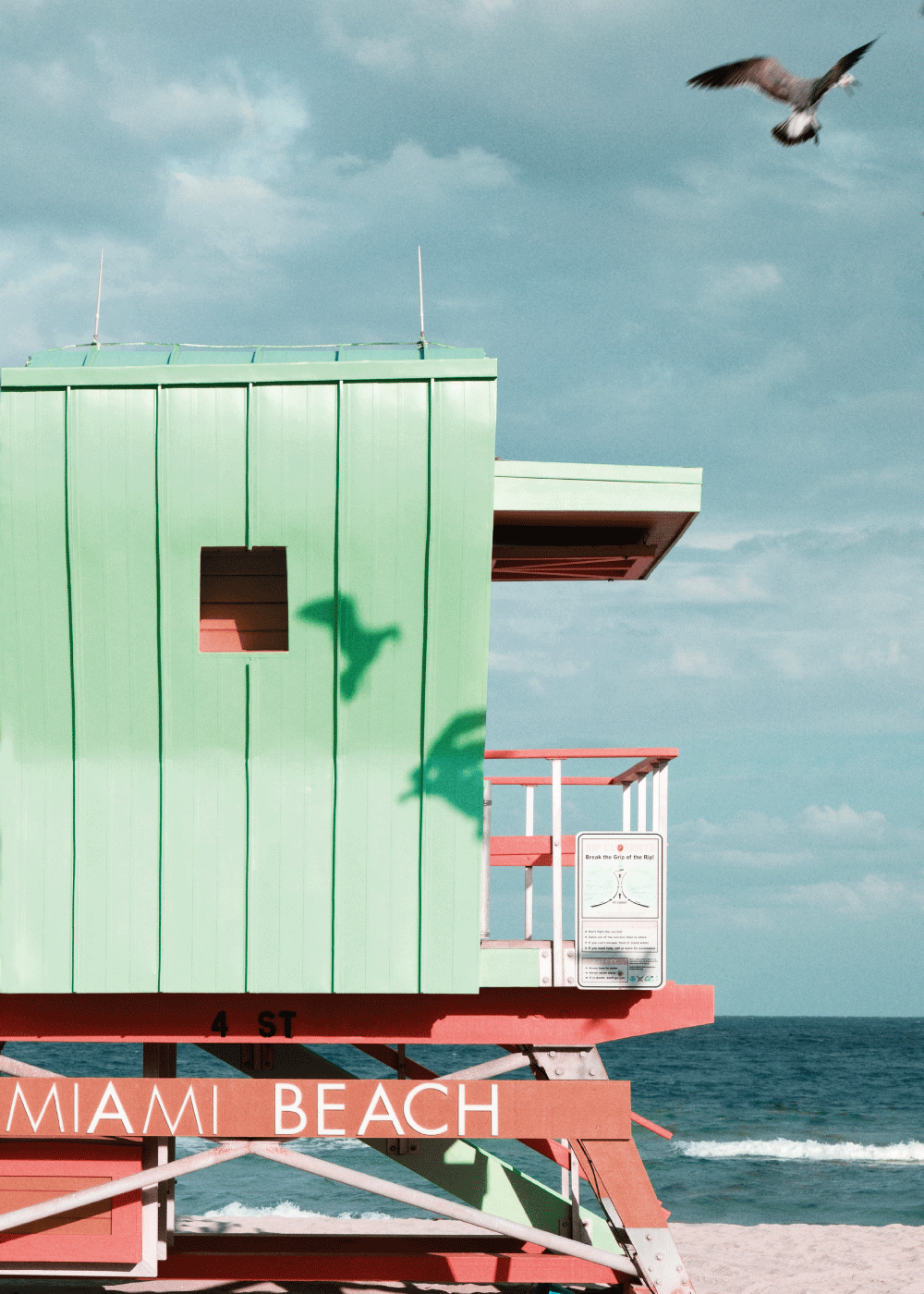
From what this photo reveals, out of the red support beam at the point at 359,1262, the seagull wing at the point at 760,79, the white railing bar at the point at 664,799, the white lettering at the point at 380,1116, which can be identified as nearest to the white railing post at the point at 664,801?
the white railing bar at the point at 664,799

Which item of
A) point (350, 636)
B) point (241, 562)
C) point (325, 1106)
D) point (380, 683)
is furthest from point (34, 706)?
point (325, 1106)

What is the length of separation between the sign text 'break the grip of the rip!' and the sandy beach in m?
8.71

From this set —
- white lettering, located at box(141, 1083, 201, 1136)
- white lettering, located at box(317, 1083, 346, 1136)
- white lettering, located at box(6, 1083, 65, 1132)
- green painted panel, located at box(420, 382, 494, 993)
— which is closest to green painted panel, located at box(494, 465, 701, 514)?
green painted panel, located at box(420, 382, 494, 993)

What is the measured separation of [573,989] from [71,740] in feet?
12.1

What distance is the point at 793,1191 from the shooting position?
27891 millimetres

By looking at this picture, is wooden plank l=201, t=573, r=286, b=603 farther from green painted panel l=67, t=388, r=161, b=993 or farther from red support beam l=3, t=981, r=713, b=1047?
red support beam l=3, t=981, r=713, b=1047

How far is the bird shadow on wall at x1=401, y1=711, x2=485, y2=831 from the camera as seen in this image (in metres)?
8.04

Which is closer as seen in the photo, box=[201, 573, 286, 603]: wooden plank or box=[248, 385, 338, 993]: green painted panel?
box=[248, 385, 338, 993]: green painted panel

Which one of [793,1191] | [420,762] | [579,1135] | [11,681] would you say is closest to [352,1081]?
[579,1135]

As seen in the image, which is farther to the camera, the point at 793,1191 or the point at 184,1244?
the point at 793,1191

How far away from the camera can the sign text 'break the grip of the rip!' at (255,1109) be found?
26.0 ft

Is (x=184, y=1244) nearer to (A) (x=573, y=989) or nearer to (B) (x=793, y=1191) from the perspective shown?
(A) (x=573, y=989)

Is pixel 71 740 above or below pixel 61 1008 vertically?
above

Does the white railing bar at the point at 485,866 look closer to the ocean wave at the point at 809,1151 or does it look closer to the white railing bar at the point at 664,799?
the white railing bar at the point at 664,799
